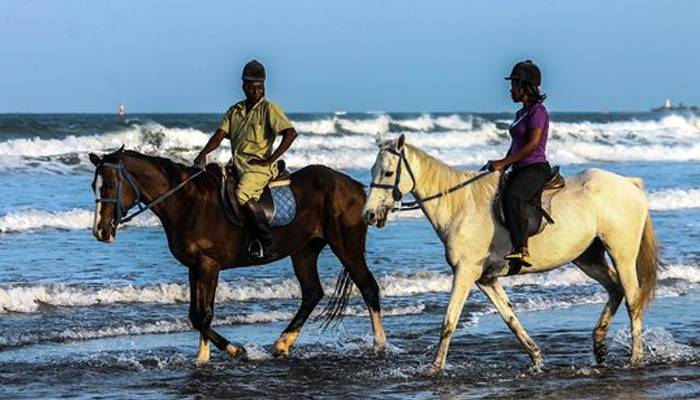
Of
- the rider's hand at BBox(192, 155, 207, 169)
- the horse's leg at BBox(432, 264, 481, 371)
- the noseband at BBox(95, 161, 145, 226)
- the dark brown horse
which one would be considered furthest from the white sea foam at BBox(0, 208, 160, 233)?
the horse's leg at BBox(432, 264, 481, 371)

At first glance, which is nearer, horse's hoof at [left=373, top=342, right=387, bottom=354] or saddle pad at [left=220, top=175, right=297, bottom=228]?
saddle pad at [left=220, top=175, right=297, bottom=228]

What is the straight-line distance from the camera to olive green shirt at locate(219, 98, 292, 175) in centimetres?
862

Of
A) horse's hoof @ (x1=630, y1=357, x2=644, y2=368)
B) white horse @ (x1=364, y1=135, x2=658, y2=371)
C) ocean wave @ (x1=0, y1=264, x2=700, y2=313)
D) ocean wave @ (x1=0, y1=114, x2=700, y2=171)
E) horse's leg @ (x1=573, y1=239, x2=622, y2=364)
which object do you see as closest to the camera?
white horse @ (x1=364, y1=135, x2=658, y2=371)

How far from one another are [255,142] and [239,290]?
3.79 metres

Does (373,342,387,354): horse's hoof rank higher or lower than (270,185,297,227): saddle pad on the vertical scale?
lower

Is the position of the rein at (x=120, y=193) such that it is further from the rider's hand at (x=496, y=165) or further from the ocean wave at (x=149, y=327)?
the rider's hand at (x=496, y=165)

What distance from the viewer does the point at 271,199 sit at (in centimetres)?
891

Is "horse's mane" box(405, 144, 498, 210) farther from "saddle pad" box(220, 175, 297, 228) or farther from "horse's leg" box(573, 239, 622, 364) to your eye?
"saddle pad" box(220, 175, 297, 228)

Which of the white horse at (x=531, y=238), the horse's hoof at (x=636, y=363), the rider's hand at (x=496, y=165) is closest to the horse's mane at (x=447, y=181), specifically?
the white horse at (x=531, y=238)

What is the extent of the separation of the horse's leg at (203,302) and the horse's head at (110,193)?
0.78 meters

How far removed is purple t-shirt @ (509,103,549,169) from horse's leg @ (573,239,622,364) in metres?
1.10

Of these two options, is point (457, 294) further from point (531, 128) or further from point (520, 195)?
point (531, 128)

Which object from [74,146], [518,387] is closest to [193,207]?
[518,387]

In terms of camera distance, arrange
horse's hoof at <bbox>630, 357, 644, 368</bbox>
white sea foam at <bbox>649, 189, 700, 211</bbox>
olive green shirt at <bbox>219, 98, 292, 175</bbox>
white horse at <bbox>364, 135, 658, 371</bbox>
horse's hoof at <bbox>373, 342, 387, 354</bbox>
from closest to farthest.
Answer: white horse at <bbox>364, 135, 658, 371</bbox> → horse's hoof at <bbox>630, 357, 644, 368</bbox> → olive green shirt at <bbox>219, 98, 292, 175</bbox> → horse's hoof at <bbox>373, 342, 387, 354</bbox> → white sea foam at <bbox>649, 189, 700, 211</bbox>
